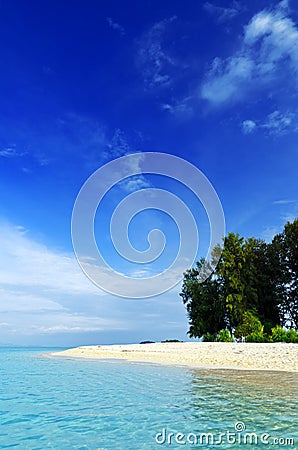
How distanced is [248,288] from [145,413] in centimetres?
3422

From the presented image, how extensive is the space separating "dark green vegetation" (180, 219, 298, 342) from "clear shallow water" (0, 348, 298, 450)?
27386 millimetres

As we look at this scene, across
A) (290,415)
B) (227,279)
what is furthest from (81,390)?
(227,279)

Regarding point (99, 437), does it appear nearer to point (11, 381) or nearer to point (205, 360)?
point (11, 381)

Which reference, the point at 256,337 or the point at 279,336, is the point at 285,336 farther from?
the point at 256,337

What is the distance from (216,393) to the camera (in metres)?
10.9

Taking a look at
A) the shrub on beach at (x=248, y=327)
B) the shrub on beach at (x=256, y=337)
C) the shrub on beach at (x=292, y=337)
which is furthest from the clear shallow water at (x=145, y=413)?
the shrub on beach at (x=248, y=327)

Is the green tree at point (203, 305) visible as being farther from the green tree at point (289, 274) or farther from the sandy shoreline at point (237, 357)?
the sandy shoreline at point (237, 357)

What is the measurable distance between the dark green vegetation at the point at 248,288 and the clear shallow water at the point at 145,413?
89.8ft

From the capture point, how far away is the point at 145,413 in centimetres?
842

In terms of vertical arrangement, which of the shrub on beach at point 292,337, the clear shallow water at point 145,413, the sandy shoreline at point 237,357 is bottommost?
the clear shallow water at point 145,413

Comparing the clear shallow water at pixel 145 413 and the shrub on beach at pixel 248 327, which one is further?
the shrub on beach at pixel 248 327

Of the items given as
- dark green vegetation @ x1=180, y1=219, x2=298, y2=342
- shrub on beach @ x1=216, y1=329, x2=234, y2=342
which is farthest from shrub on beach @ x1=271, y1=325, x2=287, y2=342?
dark green vegetation @ x1=180, y1=219, x2=298, y2=342

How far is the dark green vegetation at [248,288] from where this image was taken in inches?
1591

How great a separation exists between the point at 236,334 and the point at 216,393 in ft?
85.4
